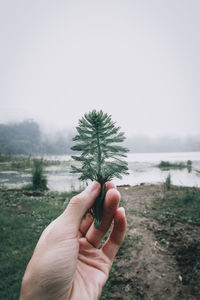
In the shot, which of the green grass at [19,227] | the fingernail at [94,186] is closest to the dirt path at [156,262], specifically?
the green grass at [19,227]

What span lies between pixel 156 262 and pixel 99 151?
469cm

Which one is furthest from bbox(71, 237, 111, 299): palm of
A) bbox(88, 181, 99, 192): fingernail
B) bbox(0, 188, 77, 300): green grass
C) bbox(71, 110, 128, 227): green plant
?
bbox(0, 188, 77, 300): green grass

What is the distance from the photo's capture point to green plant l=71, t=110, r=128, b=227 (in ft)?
7.24

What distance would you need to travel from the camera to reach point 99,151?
7.32 ft

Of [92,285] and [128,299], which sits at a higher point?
[92,285]

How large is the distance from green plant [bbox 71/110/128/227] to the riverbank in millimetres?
3327

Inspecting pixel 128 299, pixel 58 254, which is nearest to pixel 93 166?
pixel 58 254

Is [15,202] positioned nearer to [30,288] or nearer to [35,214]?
[35,214]

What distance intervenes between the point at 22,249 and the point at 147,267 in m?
4.21

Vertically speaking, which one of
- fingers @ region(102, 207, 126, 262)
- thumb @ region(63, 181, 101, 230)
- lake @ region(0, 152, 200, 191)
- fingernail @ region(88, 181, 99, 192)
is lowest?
lake @ region(0, 152, 200, 191)

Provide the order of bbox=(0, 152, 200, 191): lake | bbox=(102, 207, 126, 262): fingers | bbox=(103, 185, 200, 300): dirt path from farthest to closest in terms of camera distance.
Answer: bbox=(0, 152, 200, 191): lake
bbox=(103, 185, 200, 300): dirt path
bbox=(102, 207, 126, 262): fingers

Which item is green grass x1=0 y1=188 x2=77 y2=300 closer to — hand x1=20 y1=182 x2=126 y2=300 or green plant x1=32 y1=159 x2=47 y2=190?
→ green plant x1=32 y1=159 x2=47 y2=190

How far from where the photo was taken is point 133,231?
275 inches

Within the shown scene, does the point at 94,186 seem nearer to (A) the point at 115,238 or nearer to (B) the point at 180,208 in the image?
(A) the point at 115,238
